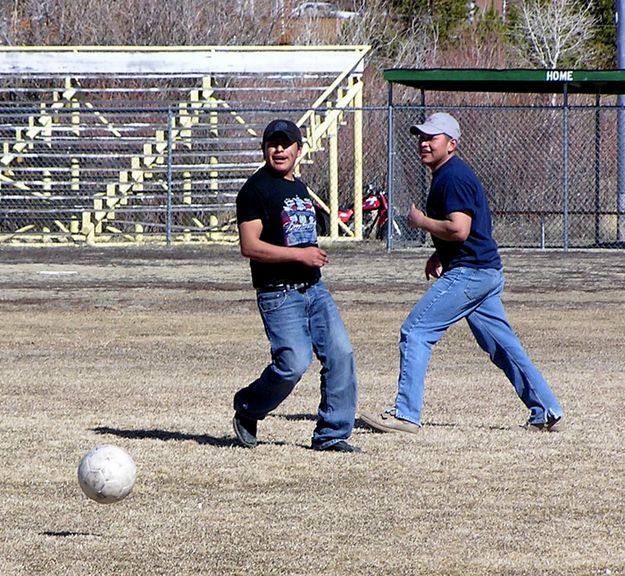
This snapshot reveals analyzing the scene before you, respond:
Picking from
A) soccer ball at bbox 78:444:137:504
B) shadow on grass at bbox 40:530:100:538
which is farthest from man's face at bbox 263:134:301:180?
shadow on grass at bbox 40:530:100:538

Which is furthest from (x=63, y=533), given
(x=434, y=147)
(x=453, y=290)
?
(x=434, y=147)

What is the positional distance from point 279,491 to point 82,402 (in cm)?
310

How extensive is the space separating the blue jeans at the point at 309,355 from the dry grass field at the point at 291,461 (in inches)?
8.9

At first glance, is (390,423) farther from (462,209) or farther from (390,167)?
(390,167)

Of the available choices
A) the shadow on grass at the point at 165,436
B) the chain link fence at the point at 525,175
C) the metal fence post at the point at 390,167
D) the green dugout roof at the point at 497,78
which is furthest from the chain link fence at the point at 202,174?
the shadow on grass at the point at 165,436

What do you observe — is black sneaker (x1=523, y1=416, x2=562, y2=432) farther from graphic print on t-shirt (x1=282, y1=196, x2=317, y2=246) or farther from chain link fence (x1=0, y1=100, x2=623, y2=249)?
chain link fence (x1=0, y1=100, x2=623, y2=249)

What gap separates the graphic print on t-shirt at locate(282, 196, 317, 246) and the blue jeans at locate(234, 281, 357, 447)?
0.28 meters

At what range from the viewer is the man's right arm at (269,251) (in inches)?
299

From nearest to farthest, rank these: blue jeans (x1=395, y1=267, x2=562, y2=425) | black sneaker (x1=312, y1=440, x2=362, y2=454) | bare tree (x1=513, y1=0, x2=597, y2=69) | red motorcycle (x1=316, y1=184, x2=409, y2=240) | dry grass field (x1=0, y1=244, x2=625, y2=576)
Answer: dry grass field (x1=0, y1=244, x2=625, y2=576) < black sneaker (x1=312, y1=440, x2=362, y2=454) < blue jeans (x1=395, y1=267, x2=562, y2=425) < red motorcycle (x1=316, y1=184, x2=409, y2=240) < bare tree (x1=513, y1=0, x2=597, y2=69)

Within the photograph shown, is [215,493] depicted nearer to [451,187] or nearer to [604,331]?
[451,187]

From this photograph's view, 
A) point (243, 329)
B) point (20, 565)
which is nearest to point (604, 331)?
point (243, 329)

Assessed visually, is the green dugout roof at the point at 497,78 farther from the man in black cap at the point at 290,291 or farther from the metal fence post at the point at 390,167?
the man in black cap at the point at 290,291

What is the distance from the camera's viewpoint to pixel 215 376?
11195 mm

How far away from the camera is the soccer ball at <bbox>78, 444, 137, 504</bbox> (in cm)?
608
